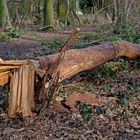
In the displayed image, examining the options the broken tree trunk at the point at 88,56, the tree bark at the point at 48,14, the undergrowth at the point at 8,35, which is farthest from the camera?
the tree bark at the point at 48,14

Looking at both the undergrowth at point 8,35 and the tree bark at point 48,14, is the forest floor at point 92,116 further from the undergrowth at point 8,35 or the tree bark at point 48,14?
the tree bark at point 48,14

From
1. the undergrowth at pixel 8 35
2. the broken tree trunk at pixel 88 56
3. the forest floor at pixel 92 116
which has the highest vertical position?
the broken tree trunk at pixel 88 56

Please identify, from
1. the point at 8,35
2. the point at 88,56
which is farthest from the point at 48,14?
the point at 88,56

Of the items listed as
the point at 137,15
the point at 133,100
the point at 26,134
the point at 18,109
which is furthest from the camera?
the point at 137,15

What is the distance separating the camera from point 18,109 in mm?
6047

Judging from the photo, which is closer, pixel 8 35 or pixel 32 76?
pixel 32 76

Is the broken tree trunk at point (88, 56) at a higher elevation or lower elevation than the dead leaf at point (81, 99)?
higher

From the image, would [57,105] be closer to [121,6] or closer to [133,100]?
[133,100]

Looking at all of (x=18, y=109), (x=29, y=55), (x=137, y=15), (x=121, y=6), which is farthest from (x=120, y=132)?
(x=137, y=15)

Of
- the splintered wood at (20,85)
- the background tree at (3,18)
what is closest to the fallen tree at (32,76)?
the splintered wood at (20,85)

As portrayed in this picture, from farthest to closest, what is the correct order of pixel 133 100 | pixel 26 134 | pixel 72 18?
pixel 72 18, pixel 133 100, pixel 26 134

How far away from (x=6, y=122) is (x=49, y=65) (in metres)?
1.06

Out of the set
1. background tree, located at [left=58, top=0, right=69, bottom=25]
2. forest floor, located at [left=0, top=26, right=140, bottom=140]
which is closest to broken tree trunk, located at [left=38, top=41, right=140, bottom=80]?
forest floor, located at [left=0, top=26, right=140, bottom=140]

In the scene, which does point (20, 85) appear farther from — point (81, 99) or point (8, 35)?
point (8, 35)
